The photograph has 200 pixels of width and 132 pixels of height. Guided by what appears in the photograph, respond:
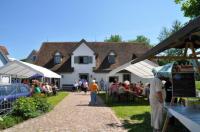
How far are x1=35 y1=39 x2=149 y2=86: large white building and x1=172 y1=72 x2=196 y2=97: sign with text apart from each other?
139ft

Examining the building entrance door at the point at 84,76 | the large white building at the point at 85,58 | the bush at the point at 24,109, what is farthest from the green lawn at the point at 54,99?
the building entrance door at the point at 84,76

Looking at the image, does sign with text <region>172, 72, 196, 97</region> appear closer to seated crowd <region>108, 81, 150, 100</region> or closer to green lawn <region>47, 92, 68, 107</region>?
green lawn <region>47, 92, 68, 107</region>

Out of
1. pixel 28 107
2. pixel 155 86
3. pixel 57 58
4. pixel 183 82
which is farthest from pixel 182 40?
pixel 57 58

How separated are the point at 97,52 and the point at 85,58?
3219 mm

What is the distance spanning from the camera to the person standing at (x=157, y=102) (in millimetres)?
9984

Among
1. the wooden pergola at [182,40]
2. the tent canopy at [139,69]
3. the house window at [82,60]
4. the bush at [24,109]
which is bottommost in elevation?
the bush at [24,109]

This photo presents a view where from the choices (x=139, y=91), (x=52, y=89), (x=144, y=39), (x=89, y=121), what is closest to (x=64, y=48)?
(x=52, y=89)

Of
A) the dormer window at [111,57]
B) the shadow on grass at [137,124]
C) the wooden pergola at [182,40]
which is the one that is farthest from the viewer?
the dormer window at [111,57]

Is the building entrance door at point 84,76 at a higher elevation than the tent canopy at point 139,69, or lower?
higher

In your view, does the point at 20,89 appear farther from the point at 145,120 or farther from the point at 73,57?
the point at 73,57

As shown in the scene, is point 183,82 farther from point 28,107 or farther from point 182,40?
point 28,107

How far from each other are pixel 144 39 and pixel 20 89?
9744 centimetres

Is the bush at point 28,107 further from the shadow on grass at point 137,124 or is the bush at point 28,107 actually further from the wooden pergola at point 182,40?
the wooden pergola at point 182,40

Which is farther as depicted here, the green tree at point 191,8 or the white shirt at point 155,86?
the green tree at point 191,8
